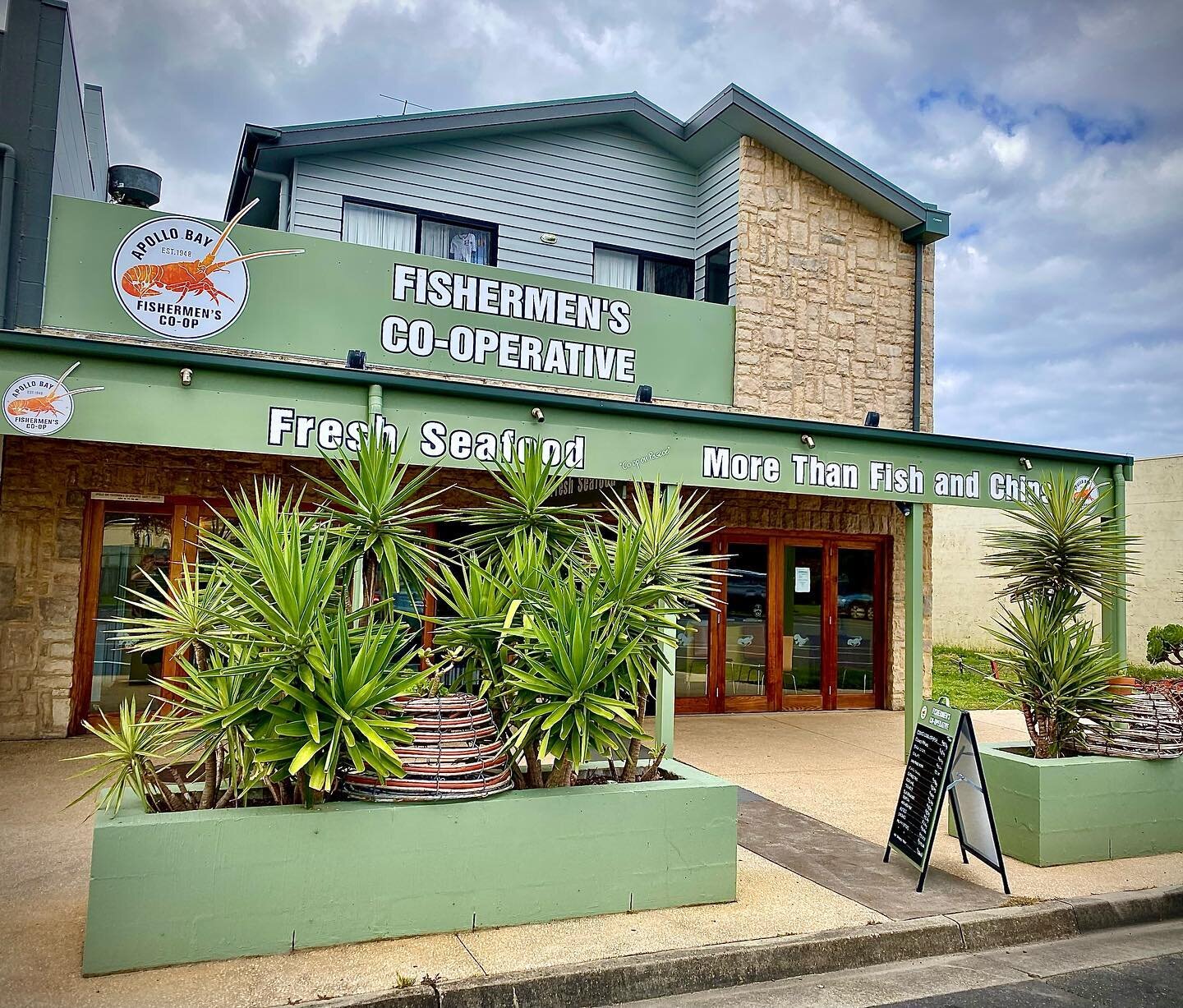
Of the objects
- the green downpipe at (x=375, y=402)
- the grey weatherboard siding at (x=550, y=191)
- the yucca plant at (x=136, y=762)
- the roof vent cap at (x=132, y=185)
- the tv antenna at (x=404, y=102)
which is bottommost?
the yucca plant at (x=136, y=762)

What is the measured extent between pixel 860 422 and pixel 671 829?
8.78 metres

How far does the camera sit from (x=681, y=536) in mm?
5797

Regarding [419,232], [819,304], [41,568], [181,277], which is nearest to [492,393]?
[181,277]

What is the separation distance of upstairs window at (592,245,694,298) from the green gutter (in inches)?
168

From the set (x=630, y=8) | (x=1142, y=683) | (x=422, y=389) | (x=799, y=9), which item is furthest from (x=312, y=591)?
(x=630, y=8)

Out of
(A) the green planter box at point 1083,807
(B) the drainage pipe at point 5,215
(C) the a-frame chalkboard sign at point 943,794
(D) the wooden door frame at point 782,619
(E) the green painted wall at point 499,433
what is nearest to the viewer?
(C) the a-frame chalkboard sign at point 943,794

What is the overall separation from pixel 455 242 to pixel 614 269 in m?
2.15

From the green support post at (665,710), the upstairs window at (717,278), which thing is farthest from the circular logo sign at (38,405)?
the upstairs window at (717,278)

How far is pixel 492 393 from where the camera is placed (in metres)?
7.98

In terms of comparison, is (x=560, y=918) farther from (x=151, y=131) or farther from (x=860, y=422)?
(x=151, y=131)

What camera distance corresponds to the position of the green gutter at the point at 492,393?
6881mm

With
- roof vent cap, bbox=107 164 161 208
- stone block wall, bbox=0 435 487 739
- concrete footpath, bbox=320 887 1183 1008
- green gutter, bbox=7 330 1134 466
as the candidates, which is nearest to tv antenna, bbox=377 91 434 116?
roof vent cap, bbox=107 164 161 208

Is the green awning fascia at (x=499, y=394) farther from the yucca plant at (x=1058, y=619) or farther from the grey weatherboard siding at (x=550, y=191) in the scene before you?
the grey weatherboard siding at (x=550, y=191)

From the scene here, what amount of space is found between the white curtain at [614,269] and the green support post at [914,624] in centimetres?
504
